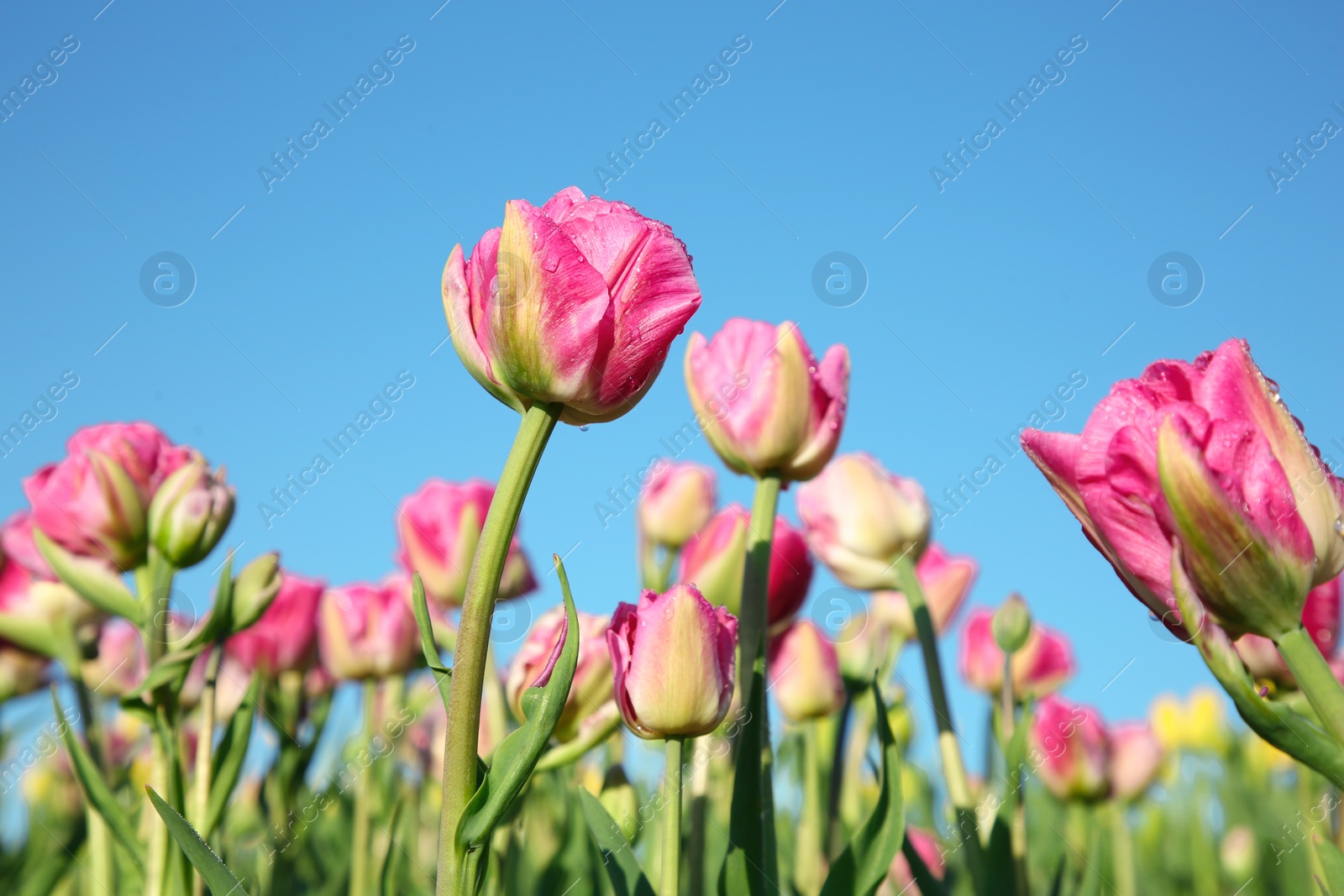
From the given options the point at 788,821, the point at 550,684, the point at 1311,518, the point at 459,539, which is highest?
the point at 459,539

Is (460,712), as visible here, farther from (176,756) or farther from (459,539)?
(459,539)

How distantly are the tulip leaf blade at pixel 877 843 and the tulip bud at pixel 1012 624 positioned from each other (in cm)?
44

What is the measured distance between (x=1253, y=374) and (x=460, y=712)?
50cm

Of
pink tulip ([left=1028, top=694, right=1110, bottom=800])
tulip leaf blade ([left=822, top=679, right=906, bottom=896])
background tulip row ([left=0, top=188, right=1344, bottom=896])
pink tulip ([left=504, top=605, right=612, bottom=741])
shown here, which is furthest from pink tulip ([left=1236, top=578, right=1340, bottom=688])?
pink tulip ([left=1028, top=694, right=1110, bottom=800])

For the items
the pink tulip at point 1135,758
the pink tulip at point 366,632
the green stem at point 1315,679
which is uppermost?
the pink tulip at point 366,632

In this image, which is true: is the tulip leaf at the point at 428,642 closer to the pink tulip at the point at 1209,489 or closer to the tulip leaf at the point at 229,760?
the pink tulip at the point at 1209,489

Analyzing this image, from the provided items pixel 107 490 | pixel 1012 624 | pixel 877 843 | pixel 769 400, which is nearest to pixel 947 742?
pixel 1012 624

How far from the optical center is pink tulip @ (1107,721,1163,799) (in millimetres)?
2141

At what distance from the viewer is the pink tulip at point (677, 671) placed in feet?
2.56

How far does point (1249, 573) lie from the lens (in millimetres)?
543

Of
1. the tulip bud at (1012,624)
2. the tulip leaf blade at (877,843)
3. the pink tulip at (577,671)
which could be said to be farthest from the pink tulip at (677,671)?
the tulip bud at (1012,624)

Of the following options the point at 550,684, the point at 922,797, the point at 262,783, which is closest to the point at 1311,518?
the point at 550,684

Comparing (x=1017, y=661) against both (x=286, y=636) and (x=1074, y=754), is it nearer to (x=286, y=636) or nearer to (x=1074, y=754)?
(x=1074, y=754)

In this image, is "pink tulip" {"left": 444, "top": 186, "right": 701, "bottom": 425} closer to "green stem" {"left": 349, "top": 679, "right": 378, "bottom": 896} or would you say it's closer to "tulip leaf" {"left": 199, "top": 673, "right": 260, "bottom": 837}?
"tulip leaf" {"left": 199, "top": 673, "right": 260, "bottom": 837}
